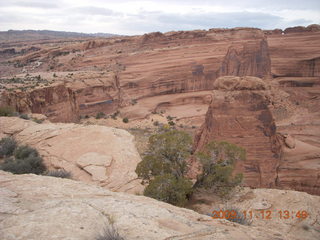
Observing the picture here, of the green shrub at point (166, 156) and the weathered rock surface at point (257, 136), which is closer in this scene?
the green shrub at point (166, 156)

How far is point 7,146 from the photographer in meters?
9.46

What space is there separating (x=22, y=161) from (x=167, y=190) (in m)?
4.94

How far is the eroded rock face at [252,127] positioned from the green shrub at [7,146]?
8522mm

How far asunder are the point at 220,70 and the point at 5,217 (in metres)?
31.1

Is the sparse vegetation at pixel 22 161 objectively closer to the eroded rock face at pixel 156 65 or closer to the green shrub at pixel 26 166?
the green shrub at pixel 26 166

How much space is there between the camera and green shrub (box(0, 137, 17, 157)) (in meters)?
9.38

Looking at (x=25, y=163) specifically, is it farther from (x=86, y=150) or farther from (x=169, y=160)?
(x=169, y=160)

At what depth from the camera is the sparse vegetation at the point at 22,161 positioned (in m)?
7.96

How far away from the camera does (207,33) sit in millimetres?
36250

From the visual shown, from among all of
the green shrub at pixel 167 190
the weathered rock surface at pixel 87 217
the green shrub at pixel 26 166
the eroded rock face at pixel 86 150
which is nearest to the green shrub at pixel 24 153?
the green shrub at pixel 26 166

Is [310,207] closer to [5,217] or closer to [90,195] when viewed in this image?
[90,195]

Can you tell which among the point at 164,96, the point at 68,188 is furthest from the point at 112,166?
the point at 164,96

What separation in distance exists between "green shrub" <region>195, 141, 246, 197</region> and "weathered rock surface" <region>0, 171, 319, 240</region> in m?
3.45
